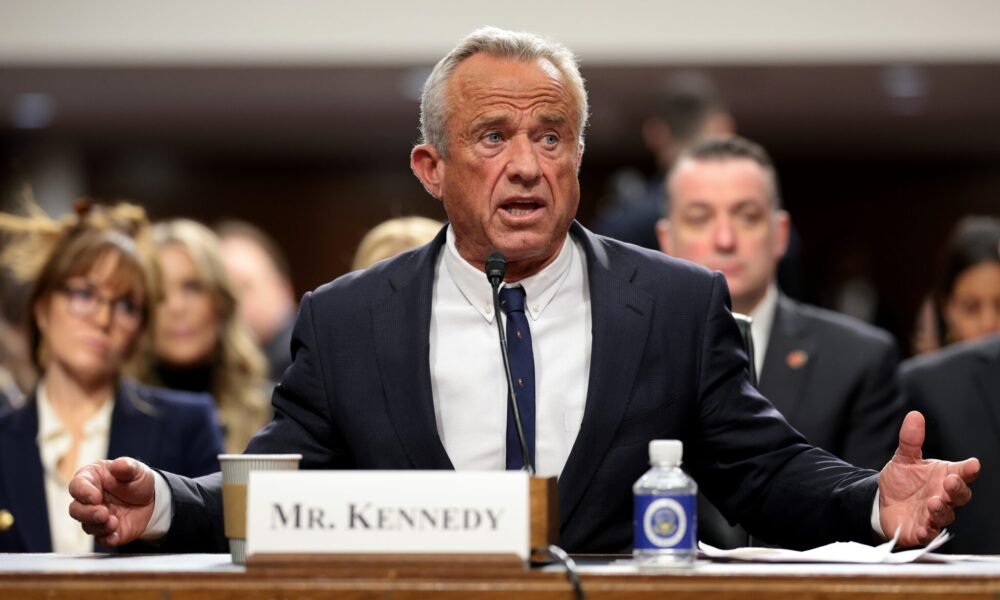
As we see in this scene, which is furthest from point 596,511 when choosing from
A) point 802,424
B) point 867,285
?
point 867,285

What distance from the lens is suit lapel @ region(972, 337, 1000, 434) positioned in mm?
3637

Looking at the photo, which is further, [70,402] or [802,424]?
[70,402]

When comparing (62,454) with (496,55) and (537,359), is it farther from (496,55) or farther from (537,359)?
(496,55)

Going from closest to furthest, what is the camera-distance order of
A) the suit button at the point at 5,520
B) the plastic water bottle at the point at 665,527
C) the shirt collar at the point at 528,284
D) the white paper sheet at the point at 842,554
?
the plastic water bottle at the point at 665,527, the white paper sheet at the point at 842,554, the shirt collar at the point at 528,284, the suit button at the point at 5,520

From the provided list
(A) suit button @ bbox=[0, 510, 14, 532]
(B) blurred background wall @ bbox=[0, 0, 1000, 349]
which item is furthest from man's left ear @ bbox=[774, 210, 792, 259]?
(A) suit button @ bbox=[0, 510, 14, 532]

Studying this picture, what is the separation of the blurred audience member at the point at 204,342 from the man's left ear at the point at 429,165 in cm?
231

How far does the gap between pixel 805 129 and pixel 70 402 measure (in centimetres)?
909

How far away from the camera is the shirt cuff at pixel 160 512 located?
7.36 feet

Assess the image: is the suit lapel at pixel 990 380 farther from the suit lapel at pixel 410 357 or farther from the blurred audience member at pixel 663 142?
the suit lapel at pixel 410 357

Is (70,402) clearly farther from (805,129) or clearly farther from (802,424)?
(805,129)

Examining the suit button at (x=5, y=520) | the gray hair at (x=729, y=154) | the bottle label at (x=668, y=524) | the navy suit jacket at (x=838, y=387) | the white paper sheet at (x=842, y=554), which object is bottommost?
the suit button at (x=5, y=520)

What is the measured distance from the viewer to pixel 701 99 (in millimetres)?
5699

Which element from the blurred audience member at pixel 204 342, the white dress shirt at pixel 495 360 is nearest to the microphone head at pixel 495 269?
the white dress shirt at pixel 495 360

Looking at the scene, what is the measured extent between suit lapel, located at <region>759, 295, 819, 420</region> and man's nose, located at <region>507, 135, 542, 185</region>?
4.56 ft
